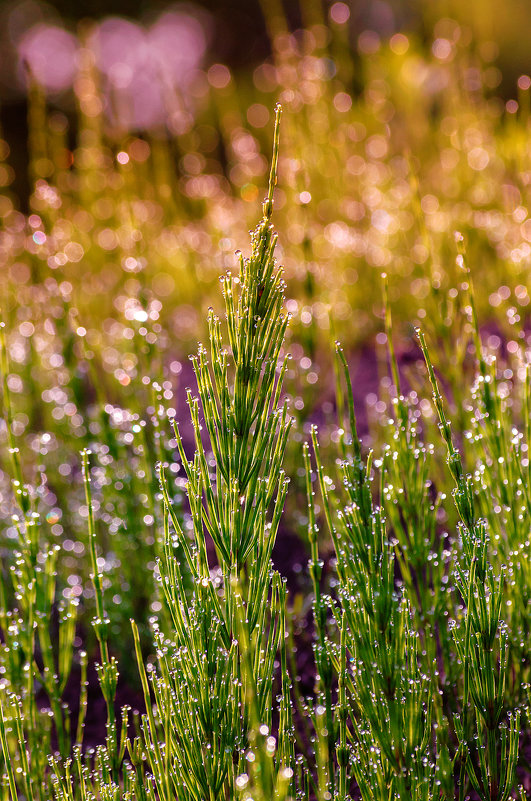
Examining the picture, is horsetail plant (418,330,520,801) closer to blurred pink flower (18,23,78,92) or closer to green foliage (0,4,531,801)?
green foliage (0,4,531,801)

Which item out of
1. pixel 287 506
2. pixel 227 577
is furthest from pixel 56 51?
pixel 227 577

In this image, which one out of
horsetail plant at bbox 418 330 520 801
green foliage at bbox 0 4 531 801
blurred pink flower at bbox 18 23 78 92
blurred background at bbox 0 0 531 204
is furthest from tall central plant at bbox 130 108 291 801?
blurred pink flower at bbox 18 23 78 92

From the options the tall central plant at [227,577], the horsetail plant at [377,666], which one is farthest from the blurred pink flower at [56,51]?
A: the horsetail plant at [377,666]

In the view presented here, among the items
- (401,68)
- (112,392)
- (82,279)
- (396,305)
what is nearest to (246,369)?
(396,305)

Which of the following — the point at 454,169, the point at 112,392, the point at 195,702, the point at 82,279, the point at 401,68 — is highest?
the point at 401,68

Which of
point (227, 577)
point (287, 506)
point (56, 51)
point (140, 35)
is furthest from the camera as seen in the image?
point (140, 35)

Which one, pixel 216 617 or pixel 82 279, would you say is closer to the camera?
pixel 216 617

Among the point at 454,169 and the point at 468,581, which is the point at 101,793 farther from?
the point at 454,169

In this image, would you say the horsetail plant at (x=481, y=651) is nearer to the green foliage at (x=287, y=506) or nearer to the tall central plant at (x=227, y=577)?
the green foliage at (x=287, y=506)

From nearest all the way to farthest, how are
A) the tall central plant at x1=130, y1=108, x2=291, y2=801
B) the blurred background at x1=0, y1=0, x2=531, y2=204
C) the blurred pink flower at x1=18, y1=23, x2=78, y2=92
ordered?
the tall central plant at x1=130, y1=108, x2=291, y2=801 → the blurred background at x1=0, y1=0, x2=531, y2=204 → the blurred pink flower at x1=18, y1=23, x2=78, y2=92

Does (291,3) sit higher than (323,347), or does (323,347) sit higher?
(291,3)

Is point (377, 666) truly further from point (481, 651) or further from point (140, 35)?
point (140, 35)

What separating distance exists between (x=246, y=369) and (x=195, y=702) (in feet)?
1.60

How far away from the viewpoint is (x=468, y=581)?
1110 millimetres
